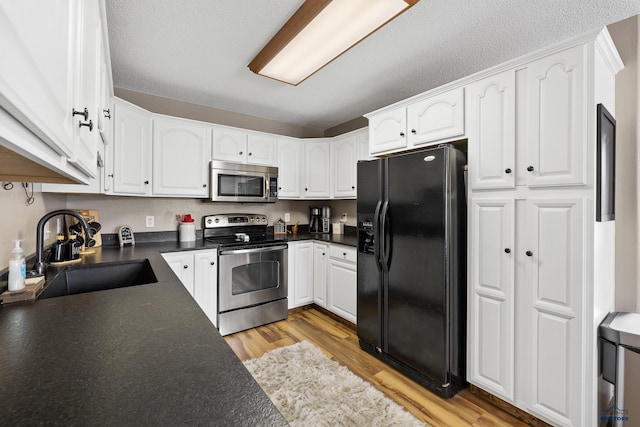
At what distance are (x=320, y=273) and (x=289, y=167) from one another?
4.43 ft

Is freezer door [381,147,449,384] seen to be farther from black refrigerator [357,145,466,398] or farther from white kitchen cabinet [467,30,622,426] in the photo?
white kitchen cabinet [467,30,622,426]

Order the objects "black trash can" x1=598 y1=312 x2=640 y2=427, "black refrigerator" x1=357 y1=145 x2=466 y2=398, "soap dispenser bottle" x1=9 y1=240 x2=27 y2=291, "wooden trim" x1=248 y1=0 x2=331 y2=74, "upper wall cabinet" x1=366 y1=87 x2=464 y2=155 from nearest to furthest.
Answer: "soap dispenser bottle" x1=9 y1=240 x2=27 y2=291 < "black trash can" x1=598 y1=312 x2=640 y2=427 < "wooden trim" x1=248 y1=0 x2=331 y2=74 < "black refrigerator" x1=357 y1=145 x2=466 y2=398 < "upper wall cabinet" x1=366 y1=87 x2=464 y2=155

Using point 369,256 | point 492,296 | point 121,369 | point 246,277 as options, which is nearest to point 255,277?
point 246,277

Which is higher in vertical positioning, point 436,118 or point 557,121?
point 436,118

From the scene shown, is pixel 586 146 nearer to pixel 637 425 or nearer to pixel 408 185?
pixel 408 185

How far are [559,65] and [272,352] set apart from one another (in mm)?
2778

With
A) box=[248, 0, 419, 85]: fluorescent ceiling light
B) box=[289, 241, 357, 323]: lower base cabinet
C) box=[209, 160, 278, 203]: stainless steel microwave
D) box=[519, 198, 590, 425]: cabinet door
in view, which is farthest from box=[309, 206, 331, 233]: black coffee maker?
box=[519, 198, 590, 425]: cabinet door

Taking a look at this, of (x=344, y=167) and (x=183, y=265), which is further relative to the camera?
(x=344, y=167)

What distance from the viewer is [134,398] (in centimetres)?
55

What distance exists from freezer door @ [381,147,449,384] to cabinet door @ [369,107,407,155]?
30 cm

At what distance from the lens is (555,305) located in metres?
1.58

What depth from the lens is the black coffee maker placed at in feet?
13.0

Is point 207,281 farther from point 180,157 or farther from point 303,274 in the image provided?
point 180,157

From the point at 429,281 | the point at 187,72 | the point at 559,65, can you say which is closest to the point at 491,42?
the point at 559,65
